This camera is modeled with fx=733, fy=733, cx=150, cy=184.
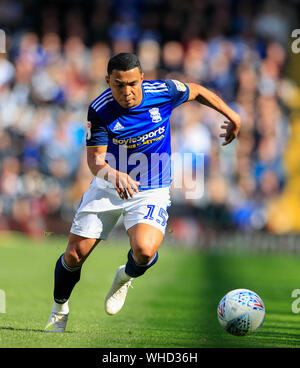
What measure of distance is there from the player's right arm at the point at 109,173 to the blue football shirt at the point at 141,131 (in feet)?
0.26

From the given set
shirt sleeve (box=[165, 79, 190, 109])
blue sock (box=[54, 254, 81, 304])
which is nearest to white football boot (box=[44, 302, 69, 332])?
blue sock (box=[54, 254, 81, 304])

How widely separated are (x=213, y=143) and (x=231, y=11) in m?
5.35

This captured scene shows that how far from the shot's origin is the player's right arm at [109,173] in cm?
629

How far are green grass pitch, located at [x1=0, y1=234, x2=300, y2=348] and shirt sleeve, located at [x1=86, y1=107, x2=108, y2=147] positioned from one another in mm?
1687

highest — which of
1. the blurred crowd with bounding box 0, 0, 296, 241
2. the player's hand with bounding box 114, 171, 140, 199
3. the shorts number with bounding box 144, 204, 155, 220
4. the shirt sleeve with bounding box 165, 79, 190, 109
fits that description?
the shirt sleeve with bounding box 165, 79, 190, 109

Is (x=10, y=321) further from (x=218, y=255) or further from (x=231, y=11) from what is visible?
(x=231, y=11)

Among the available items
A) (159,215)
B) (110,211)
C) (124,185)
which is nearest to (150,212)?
(159,215)

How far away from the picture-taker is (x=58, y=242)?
60.9 feet

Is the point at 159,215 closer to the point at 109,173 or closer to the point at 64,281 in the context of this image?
the point at 109,173

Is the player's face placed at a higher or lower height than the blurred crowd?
higher

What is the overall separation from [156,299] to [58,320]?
2.73 metres

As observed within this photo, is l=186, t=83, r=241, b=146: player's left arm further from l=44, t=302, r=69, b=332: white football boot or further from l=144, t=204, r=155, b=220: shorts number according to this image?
l=44, t=302, r=69, b=332: white football boot

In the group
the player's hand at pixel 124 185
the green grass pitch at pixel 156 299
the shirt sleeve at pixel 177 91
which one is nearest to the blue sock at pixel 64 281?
→ the green grass pitch at pixel 156 299

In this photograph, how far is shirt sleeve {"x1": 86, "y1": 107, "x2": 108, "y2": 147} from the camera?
6477 mm
